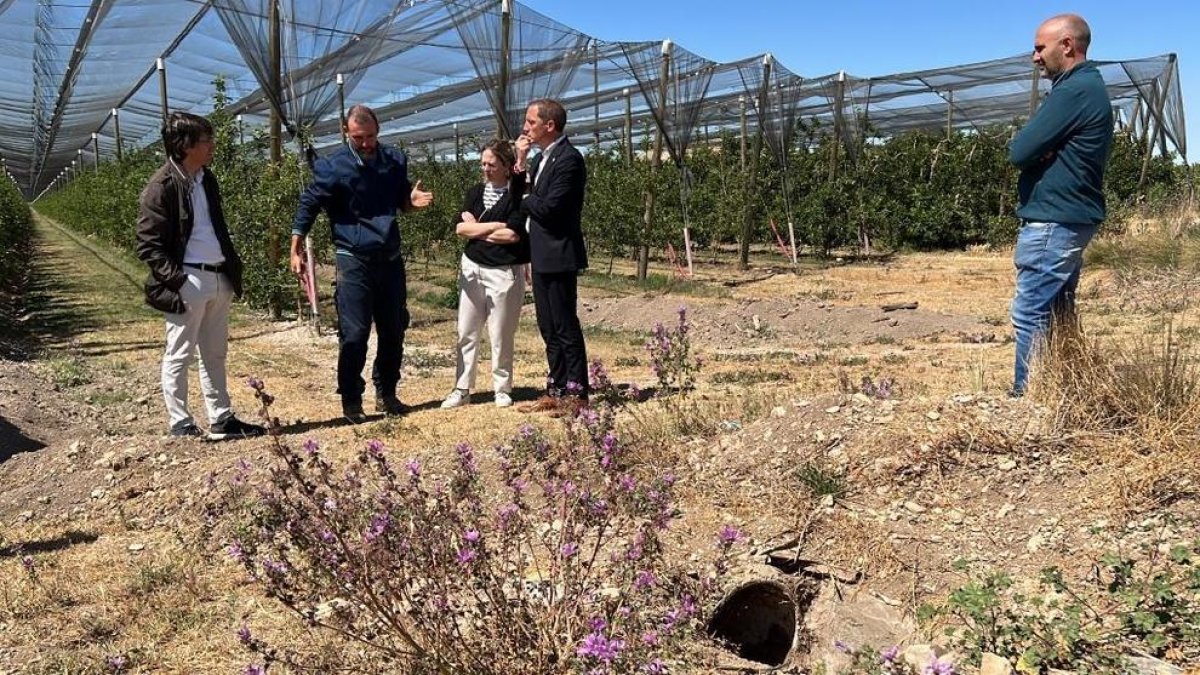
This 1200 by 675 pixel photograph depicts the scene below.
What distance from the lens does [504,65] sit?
1073 cm

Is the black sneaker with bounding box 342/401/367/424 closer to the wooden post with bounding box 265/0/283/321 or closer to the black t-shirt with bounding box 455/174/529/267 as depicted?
the black t-shirt with bounding box 455/174/529/267

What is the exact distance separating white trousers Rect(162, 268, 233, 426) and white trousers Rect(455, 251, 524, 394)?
114 cm

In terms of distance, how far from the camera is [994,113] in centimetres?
2116

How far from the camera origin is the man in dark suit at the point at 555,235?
4137mm

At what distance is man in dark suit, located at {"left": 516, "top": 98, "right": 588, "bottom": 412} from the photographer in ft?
13.6

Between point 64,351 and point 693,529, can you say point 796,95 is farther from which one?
point 693,529

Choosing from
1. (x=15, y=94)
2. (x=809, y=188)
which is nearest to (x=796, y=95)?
(x=809, y=188)

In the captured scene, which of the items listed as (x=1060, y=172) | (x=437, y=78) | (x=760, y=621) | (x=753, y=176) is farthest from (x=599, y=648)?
(x=437, y=78)

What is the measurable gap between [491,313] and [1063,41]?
108 inches

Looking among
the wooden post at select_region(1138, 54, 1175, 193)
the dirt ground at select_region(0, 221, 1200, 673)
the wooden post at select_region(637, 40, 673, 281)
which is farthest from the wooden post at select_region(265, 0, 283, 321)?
the wooden post at select_region(1138, 54, 1175, 193)

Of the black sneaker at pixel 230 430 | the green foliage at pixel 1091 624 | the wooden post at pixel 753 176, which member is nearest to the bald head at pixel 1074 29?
the green foliage at pixel 1091 624

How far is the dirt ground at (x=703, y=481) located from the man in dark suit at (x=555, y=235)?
0.37m

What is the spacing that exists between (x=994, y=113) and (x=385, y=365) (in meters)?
20.2

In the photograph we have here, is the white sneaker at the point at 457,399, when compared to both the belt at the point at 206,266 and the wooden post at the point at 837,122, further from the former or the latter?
the wooden post at the point at 837,122
